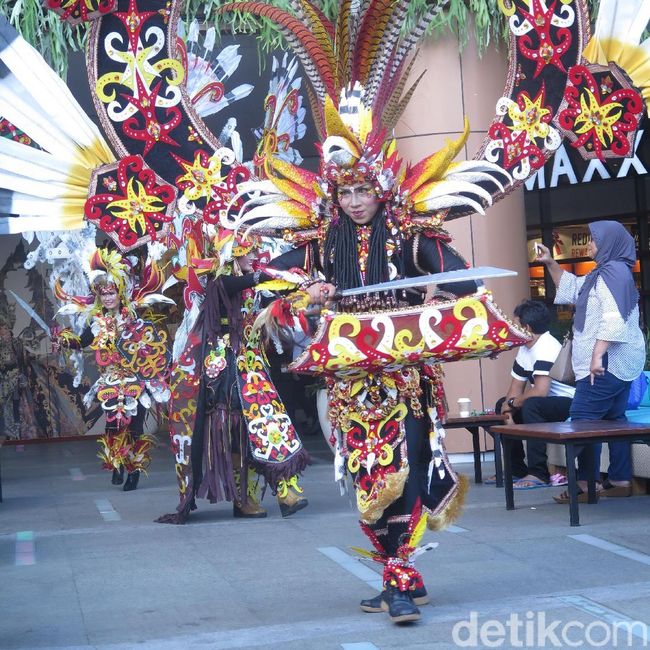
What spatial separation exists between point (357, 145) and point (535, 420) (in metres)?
4.00

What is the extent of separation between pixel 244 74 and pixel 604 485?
7.30m

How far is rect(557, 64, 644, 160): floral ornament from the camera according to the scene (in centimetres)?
610

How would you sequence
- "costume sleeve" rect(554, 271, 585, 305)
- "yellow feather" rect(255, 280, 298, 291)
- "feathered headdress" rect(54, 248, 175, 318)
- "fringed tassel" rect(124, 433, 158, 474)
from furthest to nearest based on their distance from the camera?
"fringed tassel" rect(124, 433, 158, 474) < "feathered headdress" rect(54, 248, 175, 318) < "costume sleeve" rect(554, 271, 585, 305) < "yellow feather" rect(255, 280, 298, 291)

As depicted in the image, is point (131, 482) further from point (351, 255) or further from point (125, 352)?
point (351, 255)

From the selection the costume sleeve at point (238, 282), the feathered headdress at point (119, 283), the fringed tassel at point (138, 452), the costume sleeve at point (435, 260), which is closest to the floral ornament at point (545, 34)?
the costume sleeve at point (435, 260)

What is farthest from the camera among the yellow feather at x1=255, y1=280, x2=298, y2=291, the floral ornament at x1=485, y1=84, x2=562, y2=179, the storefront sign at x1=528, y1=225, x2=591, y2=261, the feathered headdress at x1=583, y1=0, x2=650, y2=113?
the storefront sign at x1=528, y1=225, x2=591, y2=261

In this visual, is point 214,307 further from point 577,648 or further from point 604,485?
point 577,648

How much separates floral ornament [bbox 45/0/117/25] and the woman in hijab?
3093 millimetres

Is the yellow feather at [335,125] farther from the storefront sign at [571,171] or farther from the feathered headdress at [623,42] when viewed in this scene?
the storefront sign at [571,171]

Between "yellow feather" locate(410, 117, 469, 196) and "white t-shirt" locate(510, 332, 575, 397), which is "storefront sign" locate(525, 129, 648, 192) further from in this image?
"yellow feather" locate(410, 117, 469, 196)

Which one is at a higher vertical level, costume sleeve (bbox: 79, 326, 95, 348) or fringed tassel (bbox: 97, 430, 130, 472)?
costume sleeve (bbox: 79, 326, 95, 348)

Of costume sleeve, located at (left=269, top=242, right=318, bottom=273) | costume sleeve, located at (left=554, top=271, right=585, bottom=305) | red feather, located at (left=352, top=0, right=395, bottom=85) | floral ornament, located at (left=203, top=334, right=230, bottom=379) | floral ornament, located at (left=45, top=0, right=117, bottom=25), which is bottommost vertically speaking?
floral ornament, located at (left=203, top=334, right=230, bottom=379)

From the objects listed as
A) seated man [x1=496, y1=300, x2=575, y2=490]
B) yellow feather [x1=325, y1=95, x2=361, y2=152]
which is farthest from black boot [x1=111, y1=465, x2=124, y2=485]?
yellow feather [x1=325, y1=95, x2=361, y2=152]

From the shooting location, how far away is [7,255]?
15773 mm
